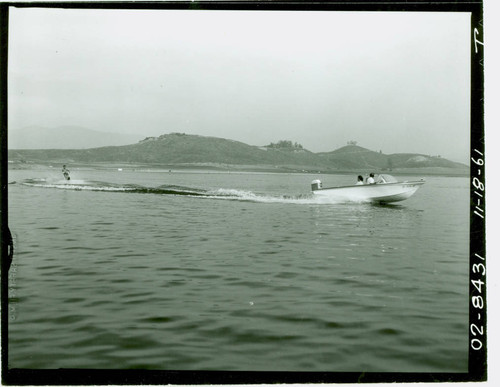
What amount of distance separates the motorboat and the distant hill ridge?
8.22 m

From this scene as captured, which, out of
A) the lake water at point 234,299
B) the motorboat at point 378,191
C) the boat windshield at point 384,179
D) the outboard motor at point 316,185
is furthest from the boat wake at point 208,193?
the lake water at point 234,299

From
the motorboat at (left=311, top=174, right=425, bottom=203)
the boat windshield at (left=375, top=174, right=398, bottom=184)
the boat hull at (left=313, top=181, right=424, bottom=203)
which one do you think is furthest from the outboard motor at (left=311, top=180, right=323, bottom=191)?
the boat windshield at (left=375, top=174, right=398, bottom=184)

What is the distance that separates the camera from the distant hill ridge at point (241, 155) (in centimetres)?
784

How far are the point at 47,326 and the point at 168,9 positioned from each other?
3.64m

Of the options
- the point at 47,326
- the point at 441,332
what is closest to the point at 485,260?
the point at 441,332

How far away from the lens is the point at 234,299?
6148mm

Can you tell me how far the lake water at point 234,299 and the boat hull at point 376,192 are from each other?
27.5 feet

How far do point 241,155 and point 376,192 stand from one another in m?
10.4

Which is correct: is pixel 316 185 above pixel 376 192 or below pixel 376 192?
above

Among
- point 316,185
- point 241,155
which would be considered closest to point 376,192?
point 316,185

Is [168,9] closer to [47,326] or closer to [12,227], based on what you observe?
[12,227]

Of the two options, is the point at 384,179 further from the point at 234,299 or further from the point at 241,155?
the point at 234,299

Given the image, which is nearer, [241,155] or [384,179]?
[241,155]

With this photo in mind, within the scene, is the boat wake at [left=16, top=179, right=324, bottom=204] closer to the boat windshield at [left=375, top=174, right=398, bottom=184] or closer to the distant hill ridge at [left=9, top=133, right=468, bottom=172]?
the boat windshield at [left=375, top=174, right=398, bottom=184]
